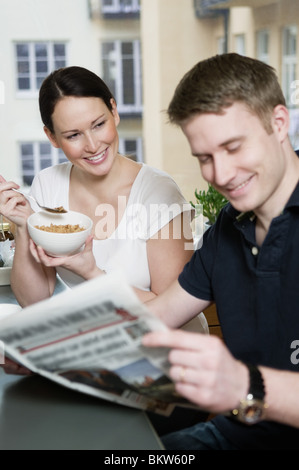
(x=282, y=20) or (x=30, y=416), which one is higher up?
(x=282, y=20)

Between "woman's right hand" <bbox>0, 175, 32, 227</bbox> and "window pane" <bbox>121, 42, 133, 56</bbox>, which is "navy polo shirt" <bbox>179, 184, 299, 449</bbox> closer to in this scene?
"woman's right hand" <bbox>0, 175, 32, 227</bbox>

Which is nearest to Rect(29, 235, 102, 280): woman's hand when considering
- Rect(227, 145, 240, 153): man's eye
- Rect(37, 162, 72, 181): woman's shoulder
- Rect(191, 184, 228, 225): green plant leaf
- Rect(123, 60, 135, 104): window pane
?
Rect(37, 162, 72, 181): woman's shoulder

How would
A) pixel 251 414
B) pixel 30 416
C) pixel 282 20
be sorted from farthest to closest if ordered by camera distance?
pixel 282 20, pixel 30 416, pixel 251 414

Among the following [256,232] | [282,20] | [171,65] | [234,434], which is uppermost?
[282,20]

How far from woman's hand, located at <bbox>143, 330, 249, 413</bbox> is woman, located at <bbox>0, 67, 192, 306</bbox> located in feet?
2.47

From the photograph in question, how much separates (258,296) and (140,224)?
0.58 m

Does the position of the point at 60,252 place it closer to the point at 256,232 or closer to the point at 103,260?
the point at 103,260

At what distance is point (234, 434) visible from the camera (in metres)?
1.11

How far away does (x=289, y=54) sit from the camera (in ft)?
13.4

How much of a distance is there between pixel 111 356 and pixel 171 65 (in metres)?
3.65

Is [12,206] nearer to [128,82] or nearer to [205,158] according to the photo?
[205,158]

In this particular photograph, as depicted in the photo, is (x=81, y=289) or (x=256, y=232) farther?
(x=256, y=232)

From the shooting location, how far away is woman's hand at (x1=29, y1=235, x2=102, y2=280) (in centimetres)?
147
